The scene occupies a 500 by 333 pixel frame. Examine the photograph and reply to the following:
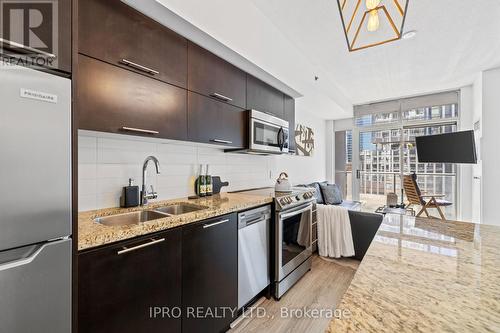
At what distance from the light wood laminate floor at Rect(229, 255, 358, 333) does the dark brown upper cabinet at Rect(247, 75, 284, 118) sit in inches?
77.5

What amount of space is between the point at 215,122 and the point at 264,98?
90 centimetres

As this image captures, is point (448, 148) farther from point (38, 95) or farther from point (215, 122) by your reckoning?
point (38, 95)

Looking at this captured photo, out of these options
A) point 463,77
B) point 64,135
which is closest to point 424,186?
point 463,77

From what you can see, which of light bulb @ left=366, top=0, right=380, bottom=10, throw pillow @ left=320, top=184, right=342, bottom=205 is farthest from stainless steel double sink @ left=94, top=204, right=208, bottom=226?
throw pillow @ left=320, top=184, right=342, bottom=205

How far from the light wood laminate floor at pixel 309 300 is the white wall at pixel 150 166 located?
126 centimetres

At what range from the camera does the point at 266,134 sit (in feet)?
8.59

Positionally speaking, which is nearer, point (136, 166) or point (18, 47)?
point (18, 47)

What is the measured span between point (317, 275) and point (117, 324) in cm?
216

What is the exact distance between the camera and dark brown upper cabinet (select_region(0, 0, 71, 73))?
2.53 ft

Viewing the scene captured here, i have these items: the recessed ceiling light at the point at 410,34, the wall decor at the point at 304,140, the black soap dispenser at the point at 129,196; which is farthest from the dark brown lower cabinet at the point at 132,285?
the wall decor at the point at 304,140

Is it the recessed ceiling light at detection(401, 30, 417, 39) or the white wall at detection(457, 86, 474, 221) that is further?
the white wall at detection(457, 86, 474, 221)

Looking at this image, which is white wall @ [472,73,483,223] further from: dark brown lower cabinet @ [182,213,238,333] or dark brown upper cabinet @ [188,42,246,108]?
dark brown lower cabinet @ [182,213,238,333]

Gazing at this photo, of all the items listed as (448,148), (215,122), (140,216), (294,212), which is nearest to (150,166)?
(140,216)

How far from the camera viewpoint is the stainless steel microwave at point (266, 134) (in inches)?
94.1
